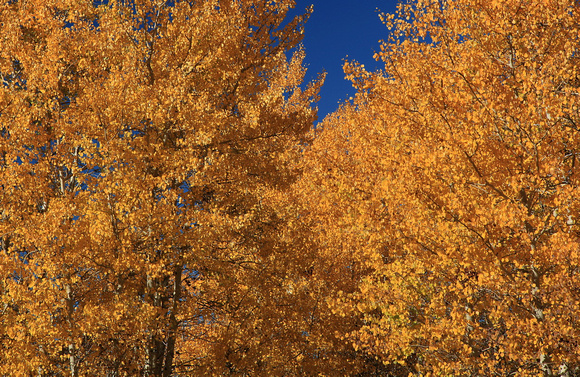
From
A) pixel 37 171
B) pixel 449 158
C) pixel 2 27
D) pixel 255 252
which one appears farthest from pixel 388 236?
pixel 2 27

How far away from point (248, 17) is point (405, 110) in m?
4.83

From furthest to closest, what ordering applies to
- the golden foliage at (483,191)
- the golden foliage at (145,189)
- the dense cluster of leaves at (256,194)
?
the golden foliage at (145,189)
the dense cluster of leaves at (256,194)
the golden foliage at (483,191)

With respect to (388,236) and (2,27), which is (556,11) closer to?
(388,236)

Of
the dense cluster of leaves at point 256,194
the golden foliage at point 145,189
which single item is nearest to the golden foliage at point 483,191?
the dense cluster of leaves at point 256,194

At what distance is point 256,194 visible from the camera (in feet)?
34.9

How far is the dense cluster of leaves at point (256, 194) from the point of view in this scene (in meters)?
7.45

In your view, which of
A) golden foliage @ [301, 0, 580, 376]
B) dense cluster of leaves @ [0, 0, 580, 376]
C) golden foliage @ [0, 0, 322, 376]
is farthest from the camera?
golden foliage @ [0, 0, 322, 376]

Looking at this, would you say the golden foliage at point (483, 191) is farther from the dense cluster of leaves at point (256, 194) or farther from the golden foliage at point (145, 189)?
the golden foliage at point (145, 189)

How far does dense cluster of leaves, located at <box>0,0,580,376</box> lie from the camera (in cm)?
745

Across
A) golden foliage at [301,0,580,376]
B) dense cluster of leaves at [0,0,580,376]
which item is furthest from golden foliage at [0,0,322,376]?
golden foliage at [301,0,580,376]

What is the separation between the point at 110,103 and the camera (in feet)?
28.8

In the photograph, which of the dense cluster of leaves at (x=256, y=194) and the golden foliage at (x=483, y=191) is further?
the dense cluster of leaves at (x=256, y=194)

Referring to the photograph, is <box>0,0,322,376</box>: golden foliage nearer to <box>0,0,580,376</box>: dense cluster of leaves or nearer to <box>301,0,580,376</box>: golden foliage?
<box>0,0,580,376</box>: dense cluster of leaves

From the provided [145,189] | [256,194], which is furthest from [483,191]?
[145,189]
